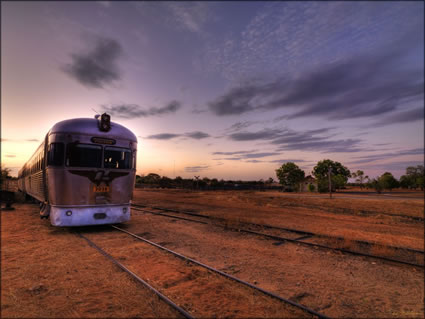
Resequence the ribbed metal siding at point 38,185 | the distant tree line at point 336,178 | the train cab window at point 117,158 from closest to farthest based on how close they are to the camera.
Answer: the train cab window at point 117,158, the ribbed metal siding at point 38,185, the distant tree line at point 336,178

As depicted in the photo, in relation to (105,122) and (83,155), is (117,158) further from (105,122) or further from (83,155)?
(105,122)

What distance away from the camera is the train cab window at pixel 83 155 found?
937 centimetres

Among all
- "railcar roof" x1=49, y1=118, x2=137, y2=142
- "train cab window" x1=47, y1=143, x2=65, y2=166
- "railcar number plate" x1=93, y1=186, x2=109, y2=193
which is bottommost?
"railcar number plate" x1=93, y1=186, x2=109, y2=193

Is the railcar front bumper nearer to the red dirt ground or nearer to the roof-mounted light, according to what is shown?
the red dirt ground

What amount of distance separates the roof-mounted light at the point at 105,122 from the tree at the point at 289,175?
7151cm

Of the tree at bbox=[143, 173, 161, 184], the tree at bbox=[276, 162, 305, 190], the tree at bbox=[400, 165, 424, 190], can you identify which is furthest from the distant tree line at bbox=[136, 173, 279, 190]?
the tree at bbox=[400, 165, 424, 190]

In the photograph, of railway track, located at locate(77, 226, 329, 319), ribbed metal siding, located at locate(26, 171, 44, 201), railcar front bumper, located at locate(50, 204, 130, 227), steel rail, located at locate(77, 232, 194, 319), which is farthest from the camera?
ribbed metal siding, located at locate(26, 171, 44, 201)

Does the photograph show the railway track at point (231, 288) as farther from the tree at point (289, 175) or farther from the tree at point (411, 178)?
the tree at point (411, 178)

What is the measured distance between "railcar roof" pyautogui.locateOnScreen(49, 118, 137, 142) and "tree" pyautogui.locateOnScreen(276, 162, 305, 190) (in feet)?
233

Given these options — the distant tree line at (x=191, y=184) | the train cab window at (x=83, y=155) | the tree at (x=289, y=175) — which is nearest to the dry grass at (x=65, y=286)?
the train cab window at (x=83, y=155)

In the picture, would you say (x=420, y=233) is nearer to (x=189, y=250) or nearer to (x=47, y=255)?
(x=189, y=250)

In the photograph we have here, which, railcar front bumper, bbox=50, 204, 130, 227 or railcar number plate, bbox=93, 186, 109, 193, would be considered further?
railcar number plate, bbox=93, 186, 109, 193

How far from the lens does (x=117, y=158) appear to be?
10438 millimetres

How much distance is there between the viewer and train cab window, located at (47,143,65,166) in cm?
922
